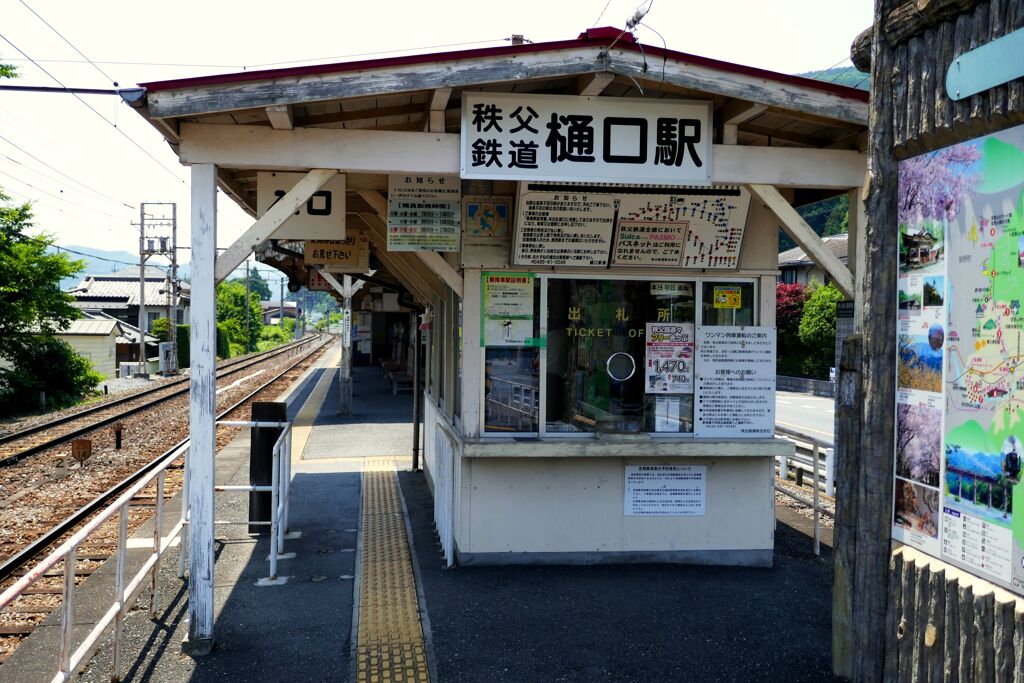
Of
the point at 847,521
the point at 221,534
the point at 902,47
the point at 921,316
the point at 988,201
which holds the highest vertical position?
the point at 902,47

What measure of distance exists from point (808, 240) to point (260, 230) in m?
3.64

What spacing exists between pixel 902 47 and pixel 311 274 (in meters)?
15.4

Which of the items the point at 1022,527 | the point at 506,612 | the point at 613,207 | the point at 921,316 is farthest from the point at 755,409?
the point at 1022,527

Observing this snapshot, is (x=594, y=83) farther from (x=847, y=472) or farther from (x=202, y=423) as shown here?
(x=202, y=423)

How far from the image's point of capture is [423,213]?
6734 millimetres

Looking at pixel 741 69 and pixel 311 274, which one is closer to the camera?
pixel 741 69

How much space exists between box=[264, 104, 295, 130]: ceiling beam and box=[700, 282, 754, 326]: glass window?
3.67 meters

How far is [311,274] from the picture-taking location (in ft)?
58.0

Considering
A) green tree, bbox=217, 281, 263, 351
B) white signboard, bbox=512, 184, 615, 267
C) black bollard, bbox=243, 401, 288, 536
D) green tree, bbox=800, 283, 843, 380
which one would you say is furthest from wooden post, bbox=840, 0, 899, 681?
green tree, bbox=217, 281, 263, 351

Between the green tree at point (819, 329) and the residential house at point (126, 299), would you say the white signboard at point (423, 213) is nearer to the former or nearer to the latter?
the green tree at point (819, 329)

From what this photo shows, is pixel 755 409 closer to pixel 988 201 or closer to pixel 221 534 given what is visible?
pixel 988 201

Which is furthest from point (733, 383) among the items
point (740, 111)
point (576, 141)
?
point (576, 141)

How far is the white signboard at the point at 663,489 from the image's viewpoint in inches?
277

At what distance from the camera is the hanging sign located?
1014 cm
